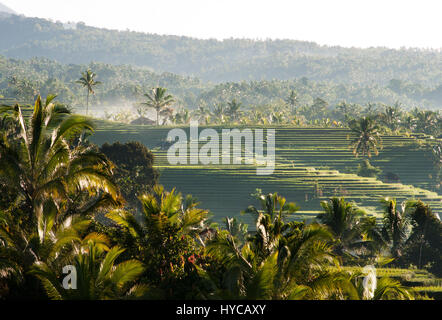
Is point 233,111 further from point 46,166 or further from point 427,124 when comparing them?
point 46,166

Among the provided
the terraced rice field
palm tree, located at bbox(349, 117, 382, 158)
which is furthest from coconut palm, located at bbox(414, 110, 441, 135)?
palm tree, located at bbox(349, 117, 382, 158)

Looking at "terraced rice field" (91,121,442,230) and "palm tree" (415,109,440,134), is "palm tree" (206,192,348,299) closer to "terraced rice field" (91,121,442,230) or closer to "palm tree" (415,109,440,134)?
"terraced rice field" (91,121,442,230)

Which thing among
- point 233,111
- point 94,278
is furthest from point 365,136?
point 94,278

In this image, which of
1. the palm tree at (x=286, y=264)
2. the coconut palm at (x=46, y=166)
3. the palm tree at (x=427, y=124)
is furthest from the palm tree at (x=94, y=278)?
the palm tree at (x=427, y=124)

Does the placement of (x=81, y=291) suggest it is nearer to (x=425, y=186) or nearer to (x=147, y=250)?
(x=147, y=250)

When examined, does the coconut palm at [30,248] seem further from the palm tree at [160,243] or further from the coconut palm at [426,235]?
the coconut palm at [426,235]

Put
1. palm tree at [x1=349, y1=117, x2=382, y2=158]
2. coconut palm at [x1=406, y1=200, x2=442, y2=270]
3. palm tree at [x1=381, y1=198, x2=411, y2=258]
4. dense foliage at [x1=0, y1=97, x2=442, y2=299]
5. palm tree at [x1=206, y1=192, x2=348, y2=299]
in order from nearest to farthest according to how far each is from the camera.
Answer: dense foliage at [x1=0, y1=97, x2=442, y2=299] → palm tree at [x1=206, y1=192, x2=348, y2=299] → palm tree at [x1=381, y1=198, x2=411, y2=258] → coconut palm at [x1=406, y1=200, x2=442, y2=270] → palm tree at [x1=349, y1=117, x2=382, y2=158]
